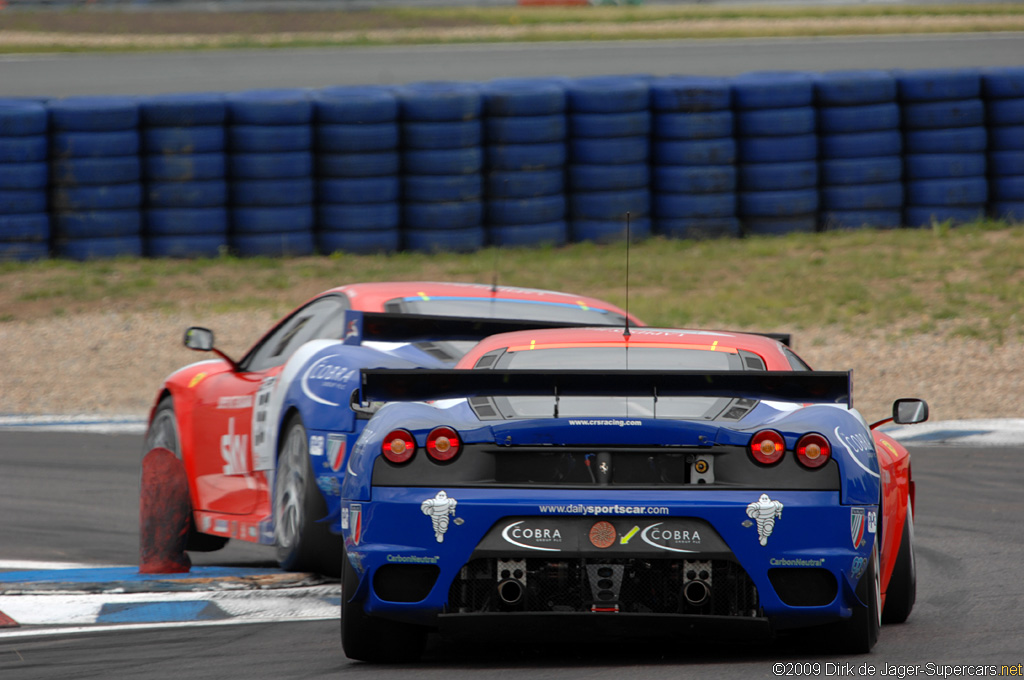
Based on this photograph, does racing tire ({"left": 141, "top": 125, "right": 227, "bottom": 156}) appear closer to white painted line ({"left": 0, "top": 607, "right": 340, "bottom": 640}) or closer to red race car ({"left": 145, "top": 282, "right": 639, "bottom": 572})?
red race car ({"left": 145, "top": 282, "right": 639, "bottom": 572})

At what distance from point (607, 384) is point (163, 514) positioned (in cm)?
316

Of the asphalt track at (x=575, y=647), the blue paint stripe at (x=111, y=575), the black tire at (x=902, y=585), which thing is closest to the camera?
the asphalt track at (x=575, y=647)

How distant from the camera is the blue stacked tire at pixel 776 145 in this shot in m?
15.2

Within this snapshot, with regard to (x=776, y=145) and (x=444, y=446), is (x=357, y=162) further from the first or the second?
(x=444, y=446)

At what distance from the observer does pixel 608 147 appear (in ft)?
49.9

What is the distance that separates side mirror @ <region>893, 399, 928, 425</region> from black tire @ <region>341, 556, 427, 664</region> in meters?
1.85

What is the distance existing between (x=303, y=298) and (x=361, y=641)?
10200mm

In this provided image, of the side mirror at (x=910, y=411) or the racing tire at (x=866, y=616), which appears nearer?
the racing tire at (x=866, y=616)

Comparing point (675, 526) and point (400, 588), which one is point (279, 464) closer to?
point (400, 588)

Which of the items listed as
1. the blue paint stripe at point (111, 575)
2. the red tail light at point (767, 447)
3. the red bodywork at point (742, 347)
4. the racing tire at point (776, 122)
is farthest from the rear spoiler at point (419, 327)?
the racing tire at point (776, 122)

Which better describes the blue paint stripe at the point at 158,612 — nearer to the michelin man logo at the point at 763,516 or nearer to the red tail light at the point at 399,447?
the red tail light at the point at 399,447

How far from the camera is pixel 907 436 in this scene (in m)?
10.2

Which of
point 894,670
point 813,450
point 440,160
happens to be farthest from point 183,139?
point 894,670

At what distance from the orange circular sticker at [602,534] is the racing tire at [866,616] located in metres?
0.74
